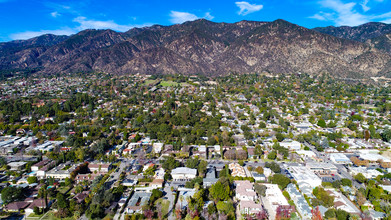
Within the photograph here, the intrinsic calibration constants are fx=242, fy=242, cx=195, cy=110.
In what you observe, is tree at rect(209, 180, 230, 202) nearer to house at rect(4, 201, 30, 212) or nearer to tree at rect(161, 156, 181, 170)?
tree at rect(161, 156, 181, 170)

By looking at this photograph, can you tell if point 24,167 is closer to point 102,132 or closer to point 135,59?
point 102,132

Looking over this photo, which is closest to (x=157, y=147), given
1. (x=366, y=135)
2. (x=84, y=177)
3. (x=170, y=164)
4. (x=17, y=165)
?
(x=170, y=164)

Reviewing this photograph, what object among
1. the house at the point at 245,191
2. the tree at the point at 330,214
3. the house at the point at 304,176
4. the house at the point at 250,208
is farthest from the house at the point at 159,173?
the tree at the point at 330,214

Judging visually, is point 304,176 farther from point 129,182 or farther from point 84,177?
point 84,177

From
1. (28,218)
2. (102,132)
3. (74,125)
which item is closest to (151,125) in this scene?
(102,132)

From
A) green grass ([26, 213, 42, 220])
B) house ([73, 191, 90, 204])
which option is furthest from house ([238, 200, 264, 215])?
green grass ([26, 213, 42, 220])

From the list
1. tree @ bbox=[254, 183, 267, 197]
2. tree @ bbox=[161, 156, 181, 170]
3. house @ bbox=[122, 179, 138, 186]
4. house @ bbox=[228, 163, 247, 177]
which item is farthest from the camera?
tree @ bbox=[161, 156, 181, 170]
